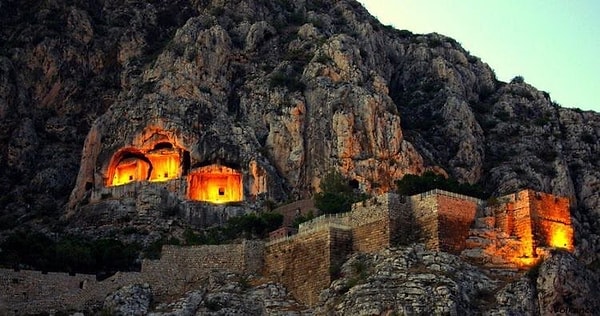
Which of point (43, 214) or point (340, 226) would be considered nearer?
point (340, 226)

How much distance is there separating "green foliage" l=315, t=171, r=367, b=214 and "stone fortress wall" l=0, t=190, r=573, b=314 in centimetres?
1410

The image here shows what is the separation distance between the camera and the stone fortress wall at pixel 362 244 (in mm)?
61406

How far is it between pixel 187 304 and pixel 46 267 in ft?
43.4

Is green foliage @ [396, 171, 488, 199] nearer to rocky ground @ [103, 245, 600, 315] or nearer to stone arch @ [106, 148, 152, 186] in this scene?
rocky ground @ [103, 245, 600, 315]

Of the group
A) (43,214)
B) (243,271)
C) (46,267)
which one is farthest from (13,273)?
(43,214)

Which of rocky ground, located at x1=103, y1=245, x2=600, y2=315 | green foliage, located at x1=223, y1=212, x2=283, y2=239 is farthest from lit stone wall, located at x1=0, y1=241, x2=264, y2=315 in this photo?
green foliage, located at x1=223, y1=212, x2=283, y2=239

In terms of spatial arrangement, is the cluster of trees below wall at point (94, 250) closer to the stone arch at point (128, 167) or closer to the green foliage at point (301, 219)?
the green foliage at point (301, 219)

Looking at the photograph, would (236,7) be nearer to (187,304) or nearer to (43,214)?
(43,214)

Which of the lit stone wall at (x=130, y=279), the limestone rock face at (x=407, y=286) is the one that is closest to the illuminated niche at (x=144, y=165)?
the lit stone wall at (x=130, y=279)

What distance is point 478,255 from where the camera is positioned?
200 ft

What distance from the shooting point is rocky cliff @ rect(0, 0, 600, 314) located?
98375 mm

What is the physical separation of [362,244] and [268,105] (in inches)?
1673

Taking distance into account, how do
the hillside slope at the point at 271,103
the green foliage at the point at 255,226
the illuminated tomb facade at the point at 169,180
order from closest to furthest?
the green foliage at the point at 255,226
the illuminated tomb facade at the point at 169,180
the hillside slope at the point at 271,103

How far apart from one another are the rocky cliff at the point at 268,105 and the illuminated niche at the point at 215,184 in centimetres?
152
